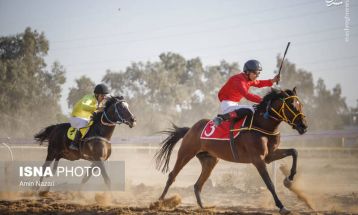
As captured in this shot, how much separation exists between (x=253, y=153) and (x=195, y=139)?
1749mm

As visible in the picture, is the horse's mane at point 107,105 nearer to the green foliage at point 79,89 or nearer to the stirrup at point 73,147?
the stirrup at point 73,147

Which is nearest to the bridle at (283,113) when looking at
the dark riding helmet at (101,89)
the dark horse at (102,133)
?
the dark horse at (102,133)

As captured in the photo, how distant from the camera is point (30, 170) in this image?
1411cm

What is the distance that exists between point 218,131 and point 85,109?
4.17m

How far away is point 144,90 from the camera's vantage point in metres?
57.4

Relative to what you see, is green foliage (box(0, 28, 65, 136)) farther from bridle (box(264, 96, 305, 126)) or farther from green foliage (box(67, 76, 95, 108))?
bridle (box(264, 96, 305, 126))


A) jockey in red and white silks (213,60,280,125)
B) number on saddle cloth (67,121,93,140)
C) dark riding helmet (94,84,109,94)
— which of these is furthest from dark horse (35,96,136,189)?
jockey in red and white silks (213,60,280,125)

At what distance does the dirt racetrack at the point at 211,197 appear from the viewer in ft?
29.5

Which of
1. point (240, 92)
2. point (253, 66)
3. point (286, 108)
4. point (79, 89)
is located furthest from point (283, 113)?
point (79, 89)

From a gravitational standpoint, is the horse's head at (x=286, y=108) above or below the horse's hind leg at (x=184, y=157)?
above

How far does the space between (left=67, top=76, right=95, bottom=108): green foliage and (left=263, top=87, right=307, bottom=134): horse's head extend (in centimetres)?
4427

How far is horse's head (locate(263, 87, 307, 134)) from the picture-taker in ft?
27.7

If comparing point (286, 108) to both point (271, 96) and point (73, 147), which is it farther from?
point (73, 147)

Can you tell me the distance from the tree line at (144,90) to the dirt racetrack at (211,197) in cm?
2429
